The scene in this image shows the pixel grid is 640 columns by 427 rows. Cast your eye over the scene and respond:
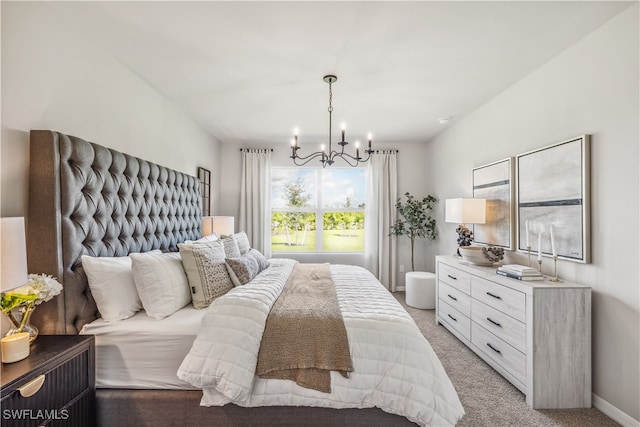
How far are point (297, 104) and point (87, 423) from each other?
9.88 ft

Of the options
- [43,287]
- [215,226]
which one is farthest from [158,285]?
[215,226]

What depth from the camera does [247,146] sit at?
195 inches

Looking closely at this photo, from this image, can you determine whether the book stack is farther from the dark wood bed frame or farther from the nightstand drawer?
the nightstand drawer

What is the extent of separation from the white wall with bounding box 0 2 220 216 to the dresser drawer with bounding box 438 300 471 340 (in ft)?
11.2

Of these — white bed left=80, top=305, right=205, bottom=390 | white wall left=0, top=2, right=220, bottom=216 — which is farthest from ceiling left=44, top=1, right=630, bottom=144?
white bed left=80, top=305, right=205, bottom=390

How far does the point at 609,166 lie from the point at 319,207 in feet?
12.2

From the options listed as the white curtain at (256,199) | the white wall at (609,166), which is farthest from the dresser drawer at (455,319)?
the white curtain at (256,199)

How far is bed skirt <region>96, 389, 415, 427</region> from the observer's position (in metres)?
1.61

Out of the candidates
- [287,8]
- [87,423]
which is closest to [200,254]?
[87,423]

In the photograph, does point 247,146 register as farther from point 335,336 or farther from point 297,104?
point 335,336

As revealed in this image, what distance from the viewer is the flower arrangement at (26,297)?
4.20ft

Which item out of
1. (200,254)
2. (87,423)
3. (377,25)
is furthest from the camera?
(200,254)

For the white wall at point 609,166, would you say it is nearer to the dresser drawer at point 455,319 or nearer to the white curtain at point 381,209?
the dresser drawer at point 455,319

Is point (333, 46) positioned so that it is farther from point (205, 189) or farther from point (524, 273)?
point (205, 189)
